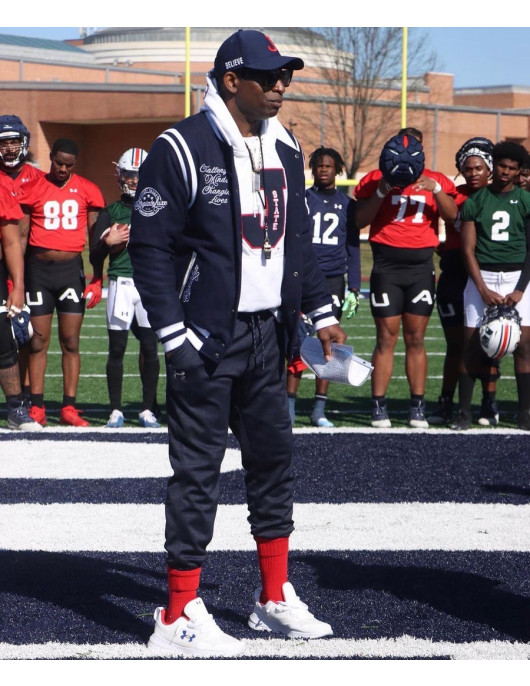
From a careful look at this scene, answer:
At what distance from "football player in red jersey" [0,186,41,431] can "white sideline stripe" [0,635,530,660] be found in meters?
4.34

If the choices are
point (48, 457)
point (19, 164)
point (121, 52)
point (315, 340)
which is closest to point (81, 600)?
point (315, 340)

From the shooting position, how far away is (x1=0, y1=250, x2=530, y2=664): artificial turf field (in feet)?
12.5

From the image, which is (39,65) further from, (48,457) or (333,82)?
(48,457)

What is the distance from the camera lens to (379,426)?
8203 mm

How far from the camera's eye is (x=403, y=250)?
8094 mm

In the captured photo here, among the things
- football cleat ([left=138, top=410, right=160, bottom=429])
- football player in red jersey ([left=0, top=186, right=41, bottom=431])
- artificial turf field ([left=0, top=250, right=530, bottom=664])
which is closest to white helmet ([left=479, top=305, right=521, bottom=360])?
artificial turf field ([left=0, top=250, right=530, bottom=664])

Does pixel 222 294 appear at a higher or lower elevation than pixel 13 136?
lower

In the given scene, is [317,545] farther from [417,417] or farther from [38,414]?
[38,414]

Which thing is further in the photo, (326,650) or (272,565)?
(272,565)

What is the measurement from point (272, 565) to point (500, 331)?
4.23m

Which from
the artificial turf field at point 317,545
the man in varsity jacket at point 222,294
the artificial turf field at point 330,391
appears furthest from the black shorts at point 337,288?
the man in varsity jacket at point 222,294

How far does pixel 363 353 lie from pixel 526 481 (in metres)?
6.86

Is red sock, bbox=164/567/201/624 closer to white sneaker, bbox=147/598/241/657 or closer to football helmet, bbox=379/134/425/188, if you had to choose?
white sneaker, bbox=147/598/241/657

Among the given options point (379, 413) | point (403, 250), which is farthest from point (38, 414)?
point (403, 250)
